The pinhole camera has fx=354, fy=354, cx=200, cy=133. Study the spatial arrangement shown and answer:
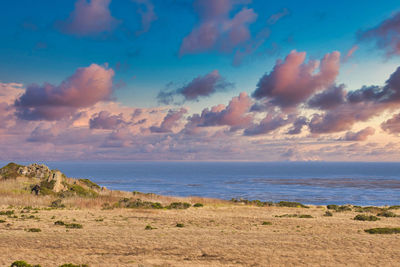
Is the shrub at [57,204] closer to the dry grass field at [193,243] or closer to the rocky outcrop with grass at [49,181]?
the rocky outcrop with grass at [49,181]

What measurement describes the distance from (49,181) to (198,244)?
44.8 metres

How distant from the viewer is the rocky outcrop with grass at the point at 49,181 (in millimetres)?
57334

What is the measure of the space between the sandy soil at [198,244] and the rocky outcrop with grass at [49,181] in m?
25.4

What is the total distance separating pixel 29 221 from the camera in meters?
31.8

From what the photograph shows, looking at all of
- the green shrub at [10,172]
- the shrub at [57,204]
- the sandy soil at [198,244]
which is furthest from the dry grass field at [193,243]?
the green shrub at [10,172]

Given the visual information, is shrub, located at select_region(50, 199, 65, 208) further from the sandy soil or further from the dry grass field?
the sandy soil

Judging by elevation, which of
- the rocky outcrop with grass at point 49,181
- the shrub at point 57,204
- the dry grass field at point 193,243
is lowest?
the shrub at point 57,204

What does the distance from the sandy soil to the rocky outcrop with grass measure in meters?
25.4

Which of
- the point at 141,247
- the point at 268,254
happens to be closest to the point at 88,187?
the point at 141,247

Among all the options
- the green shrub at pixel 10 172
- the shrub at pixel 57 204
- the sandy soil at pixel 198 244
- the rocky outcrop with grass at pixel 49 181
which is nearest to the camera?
the sandy soil at pixel 198 244

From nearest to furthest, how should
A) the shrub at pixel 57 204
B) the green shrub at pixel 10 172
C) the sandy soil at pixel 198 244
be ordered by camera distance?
the sandy soil at pixel 198 244, the shrub at pixel 57 204, the green shrub at pixel 10 172

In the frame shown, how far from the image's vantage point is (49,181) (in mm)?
59375

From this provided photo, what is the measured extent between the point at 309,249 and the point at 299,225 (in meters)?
11.2

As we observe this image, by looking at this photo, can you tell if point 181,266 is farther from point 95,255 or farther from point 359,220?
point 359,220
